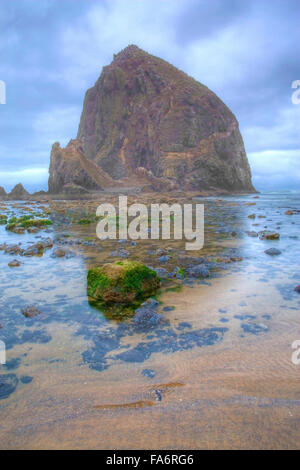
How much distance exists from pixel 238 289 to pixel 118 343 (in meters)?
3.12

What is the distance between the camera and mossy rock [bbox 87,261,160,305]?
5.61 metres

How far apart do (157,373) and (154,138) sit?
101239 millimetres

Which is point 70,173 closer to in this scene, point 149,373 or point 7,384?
point 7,384

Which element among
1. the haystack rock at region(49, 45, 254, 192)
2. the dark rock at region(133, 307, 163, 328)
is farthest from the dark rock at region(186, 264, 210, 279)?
the haystack rock at region(49, 45, 254, 192)

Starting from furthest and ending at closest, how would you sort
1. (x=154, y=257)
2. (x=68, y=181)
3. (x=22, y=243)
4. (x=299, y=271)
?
(x=68, y=181), (x=22, y=243), (x=154, y=257), (x=299, y=271)

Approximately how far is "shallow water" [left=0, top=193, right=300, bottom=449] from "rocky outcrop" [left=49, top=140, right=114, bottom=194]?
6618cm

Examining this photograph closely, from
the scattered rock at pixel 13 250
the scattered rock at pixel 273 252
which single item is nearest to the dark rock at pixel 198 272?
the scattered rock at pixel 273 252

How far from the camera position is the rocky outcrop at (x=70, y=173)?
235 feet

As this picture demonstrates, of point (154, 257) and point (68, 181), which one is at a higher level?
point (68, 181)

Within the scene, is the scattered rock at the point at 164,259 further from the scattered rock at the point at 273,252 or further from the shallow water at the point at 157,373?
the scattered rock at the point at 273,252

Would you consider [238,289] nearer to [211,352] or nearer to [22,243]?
[211,352]

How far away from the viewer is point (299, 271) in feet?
24.1

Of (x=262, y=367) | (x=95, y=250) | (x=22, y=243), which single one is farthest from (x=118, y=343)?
(x=22, y=243)
